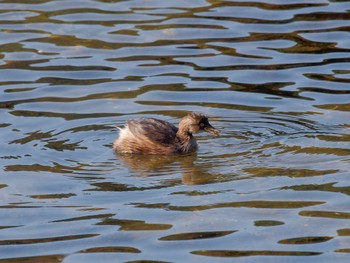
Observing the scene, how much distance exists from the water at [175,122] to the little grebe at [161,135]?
0.50 ft

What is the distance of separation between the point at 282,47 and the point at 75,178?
525 cm

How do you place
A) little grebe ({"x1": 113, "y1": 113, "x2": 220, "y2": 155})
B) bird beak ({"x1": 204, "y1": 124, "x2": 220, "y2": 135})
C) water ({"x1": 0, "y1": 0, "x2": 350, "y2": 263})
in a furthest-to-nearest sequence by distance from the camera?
bird beak ({"x1": 204, "y1": 124, "x2": 220, "y2": 135}) → little grebe ({"x1": 113, "y1": 113, "x2": 220, "y2": 155}) → water ({"x1": 0, "y1": 0, "x2": 350, "y2": 263})

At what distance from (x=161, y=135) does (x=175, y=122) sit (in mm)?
846

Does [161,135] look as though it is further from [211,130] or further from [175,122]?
[175,122]

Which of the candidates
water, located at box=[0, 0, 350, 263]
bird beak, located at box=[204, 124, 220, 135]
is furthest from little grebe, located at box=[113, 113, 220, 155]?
water, located at box=[0, 0, 350, 263]

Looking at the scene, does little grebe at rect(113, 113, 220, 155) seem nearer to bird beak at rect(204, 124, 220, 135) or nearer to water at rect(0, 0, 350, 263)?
bird beak at rect(204, 124, 220, 135)

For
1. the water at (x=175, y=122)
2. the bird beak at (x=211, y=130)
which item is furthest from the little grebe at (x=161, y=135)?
the water at (x=175, y=122)

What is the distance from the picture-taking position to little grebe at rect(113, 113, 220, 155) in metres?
12.1

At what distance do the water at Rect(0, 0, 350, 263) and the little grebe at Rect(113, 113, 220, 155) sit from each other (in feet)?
0.50

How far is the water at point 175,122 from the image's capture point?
9.30 m

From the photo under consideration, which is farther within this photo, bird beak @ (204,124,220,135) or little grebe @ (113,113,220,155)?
bird beak @ (204,124,220,135)

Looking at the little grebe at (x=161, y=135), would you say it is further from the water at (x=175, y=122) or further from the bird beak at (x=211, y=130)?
the water at (x=175, y=122)

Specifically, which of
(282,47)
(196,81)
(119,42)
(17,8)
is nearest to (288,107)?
(196,81)

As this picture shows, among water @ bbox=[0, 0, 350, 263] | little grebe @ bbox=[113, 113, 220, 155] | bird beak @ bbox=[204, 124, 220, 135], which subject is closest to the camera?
water @ bbox=[0, 0, 350, 263]
